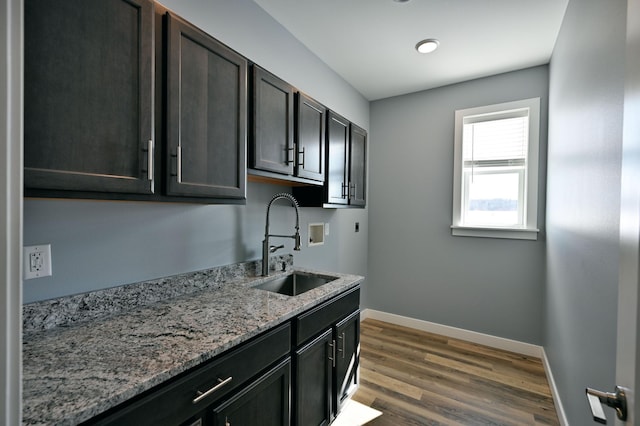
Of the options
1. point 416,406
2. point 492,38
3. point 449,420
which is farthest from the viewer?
point 492,38

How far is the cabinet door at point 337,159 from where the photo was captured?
219 centimetres

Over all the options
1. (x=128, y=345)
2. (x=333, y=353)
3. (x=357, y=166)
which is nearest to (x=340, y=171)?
(x=357, y=166)

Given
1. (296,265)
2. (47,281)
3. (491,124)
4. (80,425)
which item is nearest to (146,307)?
(47,281)

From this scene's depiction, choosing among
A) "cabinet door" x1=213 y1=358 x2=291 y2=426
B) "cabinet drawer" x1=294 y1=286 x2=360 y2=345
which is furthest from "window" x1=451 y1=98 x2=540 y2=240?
"cabinet door" x1=213 y1=358 x2=291 y2=426

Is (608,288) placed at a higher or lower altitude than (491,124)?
lower

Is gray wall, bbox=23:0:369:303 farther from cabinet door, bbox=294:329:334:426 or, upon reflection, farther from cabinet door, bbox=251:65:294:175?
cabinet door, bbox=294:329:334:426

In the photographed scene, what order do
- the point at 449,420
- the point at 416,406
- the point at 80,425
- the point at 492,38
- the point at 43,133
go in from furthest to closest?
the point at 492,38, the point at 416,406, the point at 449,420, the point at 43,133, the point at 80,425

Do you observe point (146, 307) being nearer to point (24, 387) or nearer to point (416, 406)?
point (24, 387)

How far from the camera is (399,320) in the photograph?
3.40 m

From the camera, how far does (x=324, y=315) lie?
1624 mm

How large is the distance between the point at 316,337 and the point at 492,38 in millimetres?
2592

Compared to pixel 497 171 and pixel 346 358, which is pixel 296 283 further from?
pixel 497 171

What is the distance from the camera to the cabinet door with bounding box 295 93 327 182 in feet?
6.11

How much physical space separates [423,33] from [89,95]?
2.26 meters
